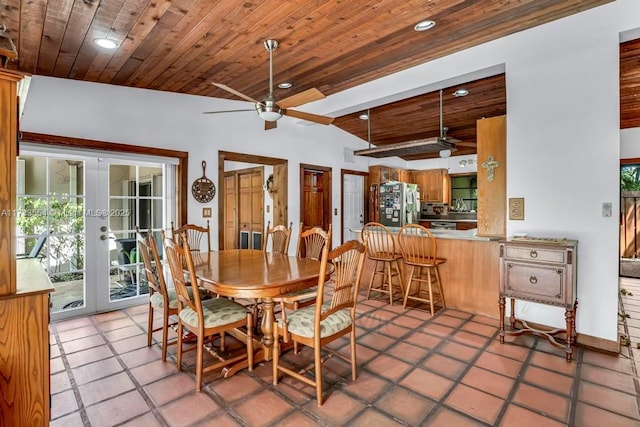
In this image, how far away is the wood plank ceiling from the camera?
2328 mm

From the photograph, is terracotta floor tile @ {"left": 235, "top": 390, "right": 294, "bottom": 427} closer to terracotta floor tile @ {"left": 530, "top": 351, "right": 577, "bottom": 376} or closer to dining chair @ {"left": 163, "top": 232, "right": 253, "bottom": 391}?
dining chair @ {"left": 163, "top": 232, "right": 253, "bottom": 391}

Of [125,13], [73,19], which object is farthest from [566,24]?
[73,19]

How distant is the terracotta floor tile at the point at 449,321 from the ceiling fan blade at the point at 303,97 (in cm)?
246

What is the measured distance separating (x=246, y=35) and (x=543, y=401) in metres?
3.33

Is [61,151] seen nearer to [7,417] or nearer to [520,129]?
[7,417]

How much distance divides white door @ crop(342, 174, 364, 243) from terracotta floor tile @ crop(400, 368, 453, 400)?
13.5ft

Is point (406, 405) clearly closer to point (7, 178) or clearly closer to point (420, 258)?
point (420, 258)

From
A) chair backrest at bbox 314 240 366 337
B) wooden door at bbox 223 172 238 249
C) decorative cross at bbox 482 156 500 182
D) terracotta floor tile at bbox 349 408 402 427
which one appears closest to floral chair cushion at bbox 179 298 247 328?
chair backrest at bbox 314 240 366 337

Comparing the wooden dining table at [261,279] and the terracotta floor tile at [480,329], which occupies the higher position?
the wooden dining table at [261,279]

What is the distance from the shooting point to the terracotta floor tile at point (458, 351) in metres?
2.59

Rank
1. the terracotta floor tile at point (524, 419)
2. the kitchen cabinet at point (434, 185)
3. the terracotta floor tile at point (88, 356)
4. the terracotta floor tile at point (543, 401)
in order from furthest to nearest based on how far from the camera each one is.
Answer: the kitchen cabinet at point (434, 185)
the terracotta floor tile at point (88, 356)
the terracotta floor tile at point (543, 401)
the terracotta floor tile at point (524, 419)

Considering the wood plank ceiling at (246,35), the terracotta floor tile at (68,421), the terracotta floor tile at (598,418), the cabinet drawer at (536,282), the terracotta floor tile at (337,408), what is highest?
the wood plank ceiling at (246,35)

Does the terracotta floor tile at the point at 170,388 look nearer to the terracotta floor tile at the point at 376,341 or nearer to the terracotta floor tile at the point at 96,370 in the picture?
the terracotta floor tile at the point at 96,370

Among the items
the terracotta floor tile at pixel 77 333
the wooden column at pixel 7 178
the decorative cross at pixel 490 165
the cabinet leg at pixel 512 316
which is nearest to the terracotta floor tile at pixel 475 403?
the cabinet leg at pixel 512 316
